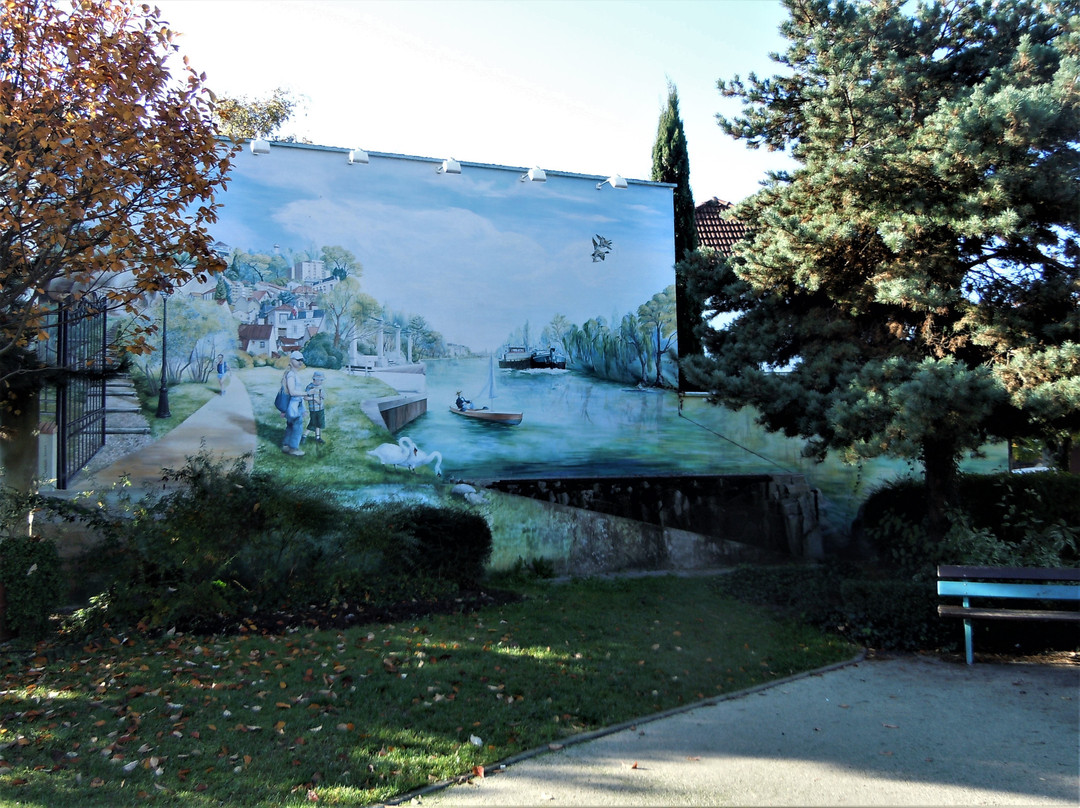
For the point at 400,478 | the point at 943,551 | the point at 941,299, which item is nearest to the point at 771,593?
the point at 943,551

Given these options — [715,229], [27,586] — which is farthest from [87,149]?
[715,229]

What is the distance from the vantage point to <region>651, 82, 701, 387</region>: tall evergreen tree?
14555mm

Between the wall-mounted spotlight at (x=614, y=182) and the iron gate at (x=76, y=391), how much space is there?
759 cm

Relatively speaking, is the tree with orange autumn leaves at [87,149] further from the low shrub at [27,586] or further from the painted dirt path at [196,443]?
the painted dirt path at [196,443]

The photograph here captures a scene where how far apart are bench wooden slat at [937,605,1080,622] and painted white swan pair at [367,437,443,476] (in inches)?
266

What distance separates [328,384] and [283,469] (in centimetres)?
131

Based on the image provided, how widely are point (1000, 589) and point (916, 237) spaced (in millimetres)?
3968

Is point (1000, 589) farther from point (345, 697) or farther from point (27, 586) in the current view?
point (27, 586)

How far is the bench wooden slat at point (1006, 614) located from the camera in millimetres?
6914

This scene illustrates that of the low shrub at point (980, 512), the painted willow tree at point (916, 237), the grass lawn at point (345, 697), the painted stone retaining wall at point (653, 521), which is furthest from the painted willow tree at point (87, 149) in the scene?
the low shrub at point (980, 512)

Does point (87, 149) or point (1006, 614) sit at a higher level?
point (87, 149)

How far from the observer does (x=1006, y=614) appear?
705 cm

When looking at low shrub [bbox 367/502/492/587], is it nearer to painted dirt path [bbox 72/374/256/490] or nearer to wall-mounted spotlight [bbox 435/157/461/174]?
painted dirt path [bbox 72/374/256/490]

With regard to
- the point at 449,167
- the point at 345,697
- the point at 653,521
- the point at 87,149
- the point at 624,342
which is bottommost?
the point at 345,697
